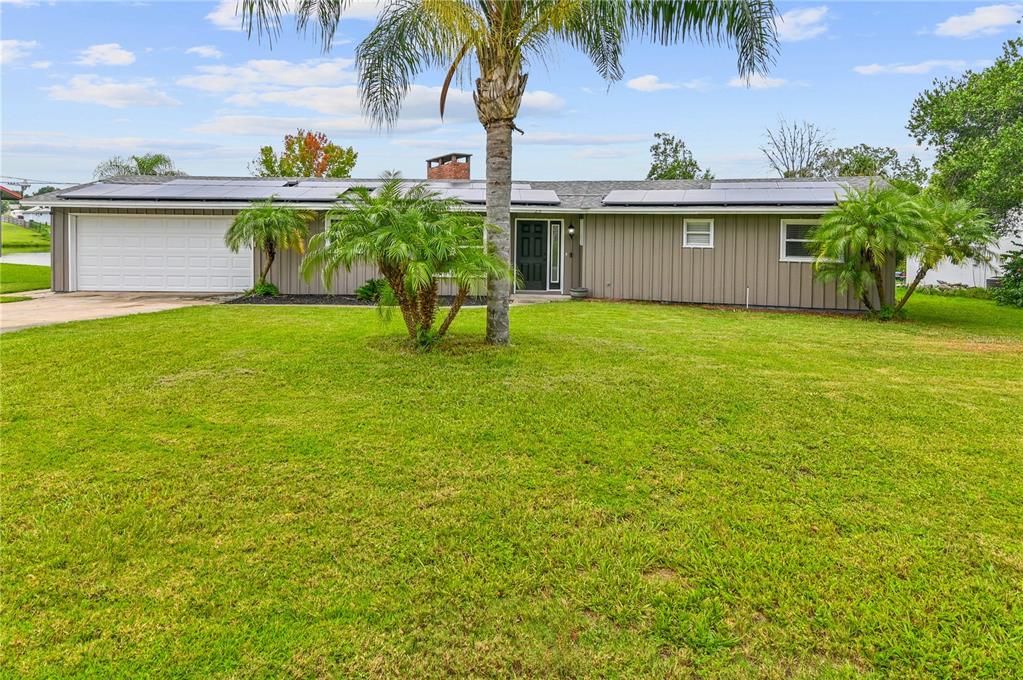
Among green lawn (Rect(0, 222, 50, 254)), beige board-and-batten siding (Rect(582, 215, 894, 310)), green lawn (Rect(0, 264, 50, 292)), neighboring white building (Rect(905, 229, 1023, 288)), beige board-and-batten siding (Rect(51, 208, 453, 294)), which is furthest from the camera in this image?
green lawn (Rect(0, 222, 50, 254))

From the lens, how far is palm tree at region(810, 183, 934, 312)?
12109 mm

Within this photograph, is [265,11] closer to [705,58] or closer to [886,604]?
[705,58]

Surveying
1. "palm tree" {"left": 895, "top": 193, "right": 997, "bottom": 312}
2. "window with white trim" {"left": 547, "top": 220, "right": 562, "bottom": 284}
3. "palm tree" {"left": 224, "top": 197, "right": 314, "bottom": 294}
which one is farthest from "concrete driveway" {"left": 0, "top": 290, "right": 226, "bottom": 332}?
"palm tree" {"left": 895, "top": 193, "right": 997, "bottom": 312}

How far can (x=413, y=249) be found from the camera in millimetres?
→ 7121

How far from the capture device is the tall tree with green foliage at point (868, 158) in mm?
39000

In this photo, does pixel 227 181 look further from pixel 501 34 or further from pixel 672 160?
pixel 672 160

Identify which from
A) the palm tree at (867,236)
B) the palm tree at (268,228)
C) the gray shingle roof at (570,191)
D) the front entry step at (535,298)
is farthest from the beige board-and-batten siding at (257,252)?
the palm tree at (867,236)

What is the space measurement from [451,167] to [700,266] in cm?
922

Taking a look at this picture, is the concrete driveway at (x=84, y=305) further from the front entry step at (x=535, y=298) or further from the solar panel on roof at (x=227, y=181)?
the front entry step at (x=535, y=298)

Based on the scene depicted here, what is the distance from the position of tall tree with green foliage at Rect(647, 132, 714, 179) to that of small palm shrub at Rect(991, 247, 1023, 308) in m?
23.4

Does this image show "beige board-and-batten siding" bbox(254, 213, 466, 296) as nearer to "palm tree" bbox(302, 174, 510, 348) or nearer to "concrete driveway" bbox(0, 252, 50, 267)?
"palm tree" bbox(302, 174, 510, 348)

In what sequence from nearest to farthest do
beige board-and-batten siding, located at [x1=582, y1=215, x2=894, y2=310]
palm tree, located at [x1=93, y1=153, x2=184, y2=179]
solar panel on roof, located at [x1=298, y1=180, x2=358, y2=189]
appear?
1. beige board-and-batten siding, located at [x1=582, y1=215, x2=894, y2=310]
2. solar panel on roof, located at [x1=298, y1=180, x2=358, y2=189]
3. palm tree, located at [x1=93, y1=153, x2=184, y2=179]

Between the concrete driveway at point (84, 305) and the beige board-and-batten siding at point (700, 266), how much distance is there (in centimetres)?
930

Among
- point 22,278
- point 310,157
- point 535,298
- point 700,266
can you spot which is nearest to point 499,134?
point 535,298
